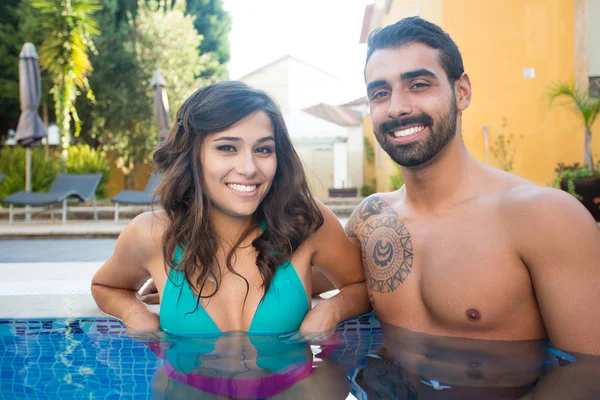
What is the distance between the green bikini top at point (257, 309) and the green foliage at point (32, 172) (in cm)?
1042

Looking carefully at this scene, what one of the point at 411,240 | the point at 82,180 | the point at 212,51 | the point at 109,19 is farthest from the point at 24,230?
the point at 212,51

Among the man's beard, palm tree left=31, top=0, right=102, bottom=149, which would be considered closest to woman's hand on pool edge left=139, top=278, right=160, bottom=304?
the man's beard

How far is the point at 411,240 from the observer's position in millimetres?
2361

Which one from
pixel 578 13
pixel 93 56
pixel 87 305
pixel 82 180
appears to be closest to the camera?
pixel 87 305

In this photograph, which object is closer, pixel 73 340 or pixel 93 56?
pixel 73 340

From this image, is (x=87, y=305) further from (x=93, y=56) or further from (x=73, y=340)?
(x=93, y=56)

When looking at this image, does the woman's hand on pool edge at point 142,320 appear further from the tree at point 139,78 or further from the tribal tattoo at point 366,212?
the tree at point 139,78

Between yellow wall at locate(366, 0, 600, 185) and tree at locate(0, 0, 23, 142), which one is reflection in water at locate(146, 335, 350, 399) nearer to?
yellow wall at locate(366, 0, 600, 185)

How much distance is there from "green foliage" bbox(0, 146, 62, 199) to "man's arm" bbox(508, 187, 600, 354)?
Answer: 11.5 meters

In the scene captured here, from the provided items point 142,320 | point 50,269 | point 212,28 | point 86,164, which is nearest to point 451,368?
point 142,320

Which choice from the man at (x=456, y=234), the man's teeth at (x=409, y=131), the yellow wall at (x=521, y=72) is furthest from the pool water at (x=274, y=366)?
the yellow wall at (x=521, y=72)

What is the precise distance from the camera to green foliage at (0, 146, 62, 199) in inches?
455

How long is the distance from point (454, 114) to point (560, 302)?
33.4 inches

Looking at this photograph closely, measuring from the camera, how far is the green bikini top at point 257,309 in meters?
2.34
